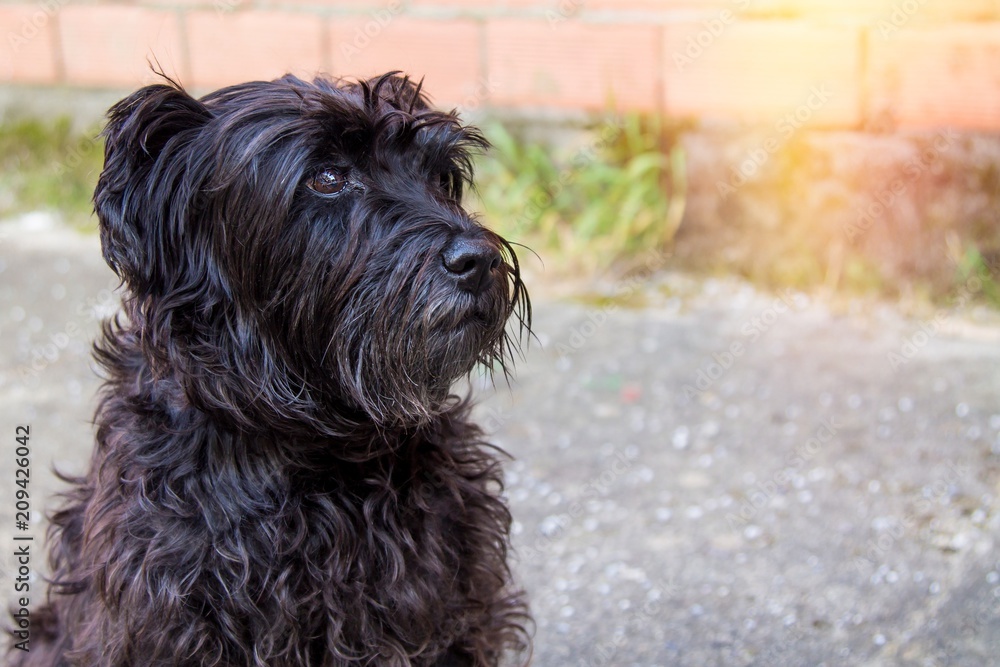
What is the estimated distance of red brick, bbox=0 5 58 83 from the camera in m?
6.92

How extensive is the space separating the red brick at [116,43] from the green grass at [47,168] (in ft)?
1.31

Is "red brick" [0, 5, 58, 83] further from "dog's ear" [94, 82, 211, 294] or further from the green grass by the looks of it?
"dog's ear" [94, 82, 211, 294]

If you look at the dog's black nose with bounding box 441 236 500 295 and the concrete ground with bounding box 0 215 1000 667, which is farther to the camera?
the concrete ground with bounding box 0 215 1000 667

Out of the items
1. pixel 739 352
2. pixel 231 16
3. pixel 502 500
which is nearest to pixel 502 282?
pixel 502 500

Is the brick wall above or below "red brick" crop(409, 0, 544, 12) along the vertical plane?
below

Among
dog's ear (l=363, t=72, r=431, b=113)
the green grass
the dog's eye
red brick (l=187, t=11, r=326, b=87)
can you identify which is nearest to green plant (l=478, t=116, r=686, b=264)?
red brick (l=187, t=11, r=326, b=87)

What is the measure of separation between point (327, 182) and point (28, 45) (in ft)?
18.7

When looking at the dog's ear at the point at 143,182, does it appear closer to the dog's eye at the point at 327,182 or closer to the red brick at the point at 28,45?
the dog's eye at the point at 327,182

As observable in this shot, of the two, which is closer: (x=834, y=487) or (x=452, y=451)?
(x=452, y=451)

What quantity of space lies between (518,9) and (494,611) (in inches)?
151

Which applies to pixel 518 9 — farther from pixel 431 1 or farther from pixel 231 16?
pixel 231 16

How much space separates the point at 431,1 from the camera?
589 centimetres

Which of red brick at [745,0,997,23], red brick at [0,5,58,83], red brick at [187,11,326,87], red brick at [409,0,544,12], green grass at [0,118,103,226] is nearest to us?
red brick at [745,0,997,23]

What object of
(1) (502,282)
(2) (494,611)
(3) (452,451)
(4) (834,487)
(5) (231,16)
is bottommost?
(4) (834,487)
